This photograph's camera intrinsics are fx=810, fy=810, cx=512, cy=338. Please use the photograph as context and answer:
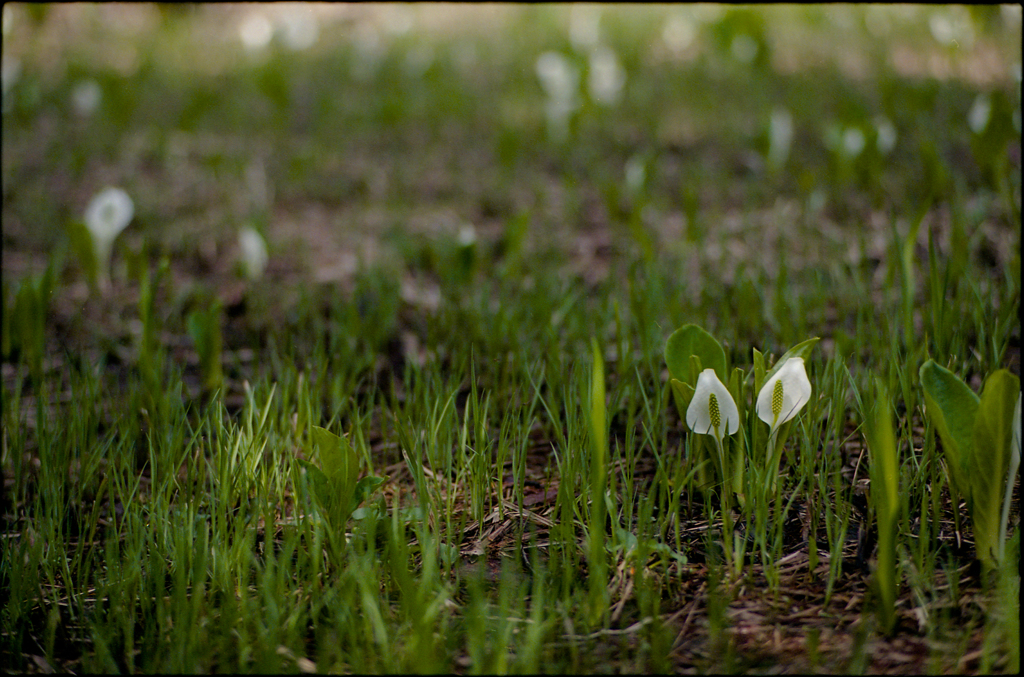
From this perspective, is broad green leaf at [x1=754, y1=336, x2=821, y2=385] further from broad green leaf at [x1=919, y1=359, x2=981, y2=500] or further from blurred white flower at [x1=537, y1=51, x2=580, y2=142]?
blurred white flower at [x1=537, y1=51, x2=580, y2=142]

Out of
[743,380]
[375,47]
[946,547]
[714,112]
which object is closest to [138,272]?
[743,380]

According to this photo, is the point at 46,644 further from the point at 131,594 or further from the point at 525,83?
the point at 525,83

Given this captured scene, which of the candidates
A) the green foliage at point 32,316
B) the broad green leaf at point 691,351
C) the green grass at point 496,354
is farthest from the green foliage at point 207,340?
the broad green leaf at point 691,351

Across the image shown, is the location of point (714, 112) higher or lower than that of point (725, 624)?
higher

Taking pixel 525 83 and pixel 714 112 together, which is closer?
pixel 714 112

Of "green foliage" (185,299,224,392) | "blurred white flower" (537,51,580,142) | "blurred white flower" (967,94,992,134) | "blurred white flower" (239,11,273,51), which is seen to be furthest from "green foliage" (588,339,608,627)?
"blurred white flower" (239,11,273,51)
